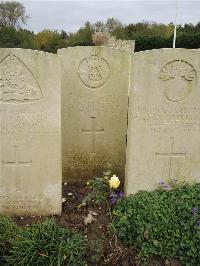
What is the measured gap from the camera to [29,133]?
4.12 m

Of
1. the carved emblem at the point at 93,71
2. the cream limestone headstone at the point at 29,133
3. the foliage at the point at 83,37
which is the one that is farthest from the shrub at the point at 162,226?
the foliage at the point at 83,37

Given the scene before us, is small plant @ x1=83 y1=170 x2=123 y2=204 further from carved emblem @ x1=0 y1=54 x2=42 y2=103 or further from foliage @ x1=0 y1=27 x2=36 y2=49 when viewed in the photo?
foliage @ x1=0 y1=27 x2=36 y2=49

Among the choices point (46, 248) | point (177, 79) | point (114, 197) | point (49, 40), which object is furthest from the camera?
point (49, 40)

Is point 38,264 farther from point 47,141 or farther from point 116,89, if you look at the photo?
point 116,89

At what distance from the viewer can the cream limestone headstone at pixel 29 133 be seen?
154 inches

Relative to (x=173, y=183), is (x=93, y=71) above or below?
above

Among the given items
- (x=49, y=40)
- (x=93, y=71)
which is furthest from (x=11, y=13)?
(x=93, y=71)

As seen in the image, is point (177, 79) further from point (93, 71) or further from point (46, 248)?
point (46, 248)

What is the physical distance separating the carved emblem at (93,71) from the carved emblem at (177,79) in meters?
1.29

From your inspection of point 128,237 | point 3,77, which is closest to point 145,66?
point 3,77

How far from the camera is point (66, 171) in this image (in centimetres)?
549

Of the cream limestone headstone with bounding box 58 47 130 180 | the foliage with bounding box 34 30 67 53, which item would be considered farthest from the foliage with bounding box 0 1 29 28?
the cream limestone headstone with bounding box 58 47 130 180

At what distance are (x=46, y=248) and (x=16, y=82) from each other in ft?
5.76

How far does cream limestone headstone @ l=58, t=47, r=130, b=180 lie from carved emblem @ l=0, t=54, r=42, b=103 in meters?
1.17
